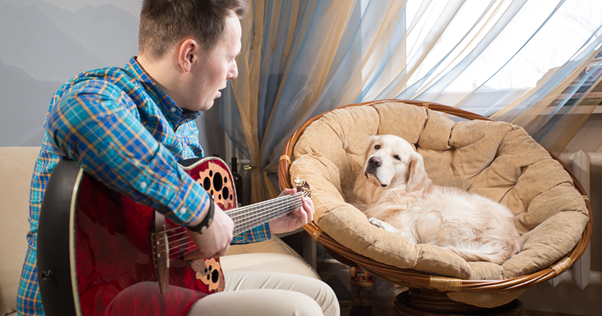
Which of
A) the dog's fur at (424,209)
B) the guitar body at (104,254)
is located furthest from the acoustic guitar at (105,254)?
the dog's fur at (424,209)

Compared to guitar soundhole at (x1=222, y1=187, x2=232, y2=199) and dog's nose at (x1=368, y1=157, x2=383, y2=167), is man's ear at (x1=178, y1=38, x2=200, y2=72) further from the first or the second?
dog's nose at (x1=368, y1=157, x2=383, y2=167)

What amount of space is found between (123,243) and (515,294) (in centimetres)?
127

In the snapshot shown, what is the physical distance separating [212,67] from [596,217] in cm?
225

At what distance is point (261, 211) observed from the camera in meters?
0.91

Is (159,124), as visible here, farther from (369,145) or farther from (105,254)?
(369,145)

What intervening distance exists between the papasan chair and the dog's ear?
0.58 ft

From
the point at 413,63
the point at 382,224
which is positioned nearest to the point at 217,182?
the point at 382,224

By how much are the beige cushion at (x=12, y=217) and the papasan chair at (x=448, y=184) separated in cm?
96

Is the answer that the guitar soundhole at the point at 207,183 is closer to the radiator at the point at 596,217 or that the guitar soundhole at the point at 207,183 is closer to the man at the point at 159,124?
the man at the point at 159,124

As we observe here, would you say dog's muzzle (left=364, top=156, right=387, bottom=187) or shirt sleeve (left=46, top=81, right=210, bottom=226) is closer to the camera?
shirt sleeve (left=46, top=81, right=210, bottom=226)

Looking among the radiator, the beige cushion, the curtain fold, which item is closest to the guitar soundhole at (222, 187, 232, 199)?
the beige cushion

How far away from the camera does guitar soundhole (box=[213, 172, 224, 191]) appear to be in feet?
3.13

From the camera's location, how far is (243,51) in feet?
7.92

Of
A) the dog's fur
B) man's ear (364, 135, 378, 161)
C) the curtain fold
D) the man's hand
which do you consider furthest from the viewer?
the curtain fold
